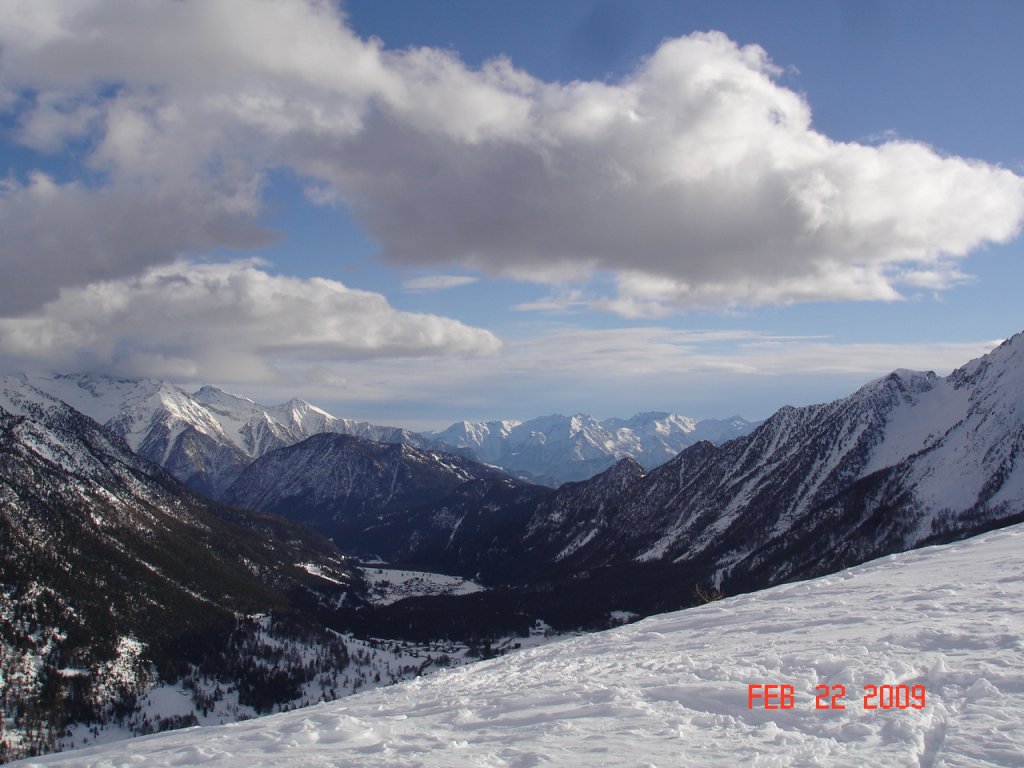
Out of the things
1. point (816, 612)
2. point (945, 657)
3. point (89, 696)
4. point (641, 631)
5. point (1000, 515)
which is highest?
point (945, 657)

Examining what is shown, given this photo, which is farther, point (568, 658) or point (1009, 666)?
point (568, 658)

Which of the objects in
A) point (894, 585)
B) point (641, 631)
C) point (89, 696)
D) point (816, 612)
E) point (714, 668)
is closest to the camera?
point (714, 668)

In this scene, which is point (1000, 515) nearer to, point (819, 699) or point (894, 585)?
point (894, 585)

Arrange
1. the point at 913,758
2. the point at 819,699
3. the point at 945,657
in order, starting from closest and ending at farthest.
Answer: the point at 913,758
the point at 819,699
the point at 945,657

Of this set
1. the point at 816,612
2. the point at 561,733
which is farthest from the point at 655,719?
the point at 816,612

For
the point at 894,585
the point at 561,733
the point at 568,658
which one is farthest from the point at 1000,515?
the point at 561,733

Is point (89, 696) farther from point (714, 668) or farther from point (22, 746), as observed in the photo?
point (714, 668)

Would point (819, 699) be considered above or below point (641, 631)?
above
